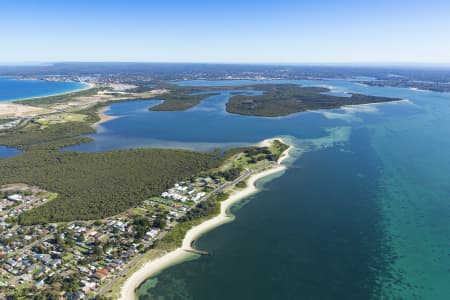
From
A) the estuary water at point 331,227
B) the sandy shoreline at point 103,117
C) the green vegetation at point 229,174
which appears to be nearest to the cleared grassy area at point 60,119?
the sandy shoreline at point 103,117

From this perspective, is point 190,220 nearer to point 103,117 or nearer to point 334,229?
point 334,229

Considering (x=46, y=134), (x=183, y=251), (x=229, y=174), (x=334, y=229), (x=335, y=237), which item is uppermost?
(x=46, y=134)

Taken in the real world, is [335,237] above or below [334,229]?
below

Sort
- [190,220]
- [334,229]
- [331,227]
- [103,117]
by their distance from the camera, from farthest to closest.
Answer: [103,117]
[190,220]
[331,227]
[334,229]

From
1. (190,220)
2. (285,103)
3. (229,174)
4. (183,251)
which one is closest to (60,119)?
(229,174)

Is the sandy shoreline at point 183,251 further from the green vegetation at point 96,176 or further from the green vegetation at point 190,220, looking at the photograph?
the green vegetation at point 96,176

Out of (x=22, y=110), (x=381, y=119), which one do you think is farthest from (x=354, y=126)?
(x=22, y=110)

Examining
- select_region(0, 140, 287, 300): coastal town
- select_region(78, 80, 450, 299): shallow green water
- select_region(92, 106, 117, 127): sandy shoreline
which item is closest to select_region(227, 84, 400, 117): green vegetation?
select_region(78, 80, 450, 299): shallow green water
